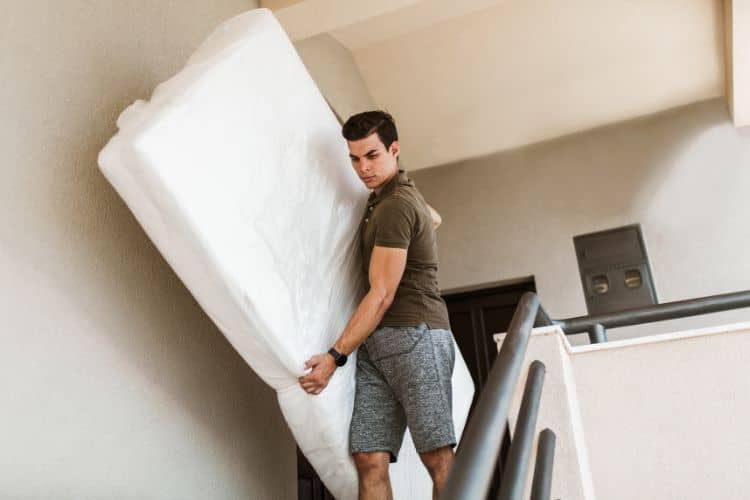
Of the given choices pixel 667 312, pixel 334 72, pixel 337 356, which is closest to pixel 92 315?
pixel 337 356

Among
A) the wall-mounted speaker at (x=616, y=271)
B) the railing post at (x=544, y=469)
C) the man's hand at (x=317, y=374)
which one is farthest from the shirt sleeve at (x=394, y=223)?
the wall-mounted speaker at (x=616, y=271)

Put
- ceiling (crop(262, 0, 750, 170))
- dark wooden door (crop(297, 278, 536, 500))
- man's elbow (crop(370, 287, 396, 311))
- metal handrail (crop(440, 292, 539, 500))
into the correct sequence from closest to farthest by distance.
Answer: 1. metal handrail (crop(440, 292, 539, 500))
2. man's elbow (crop(370, 287, 396, 311))
3. ceiling (crop(262, 0, 750, 170))
4. dark wooden door (crop(297, 278, 536, 500))

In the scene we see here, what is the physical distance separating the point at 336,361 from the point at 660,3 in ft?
8.85

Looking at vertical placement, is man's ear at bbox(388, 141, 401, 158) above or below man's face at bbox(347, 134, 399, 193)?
above

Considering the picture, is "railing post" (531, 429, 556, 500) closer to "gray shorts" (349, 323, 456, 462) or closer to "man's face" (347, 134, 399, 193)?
"gray shorts" (349, 323, 456, 462)

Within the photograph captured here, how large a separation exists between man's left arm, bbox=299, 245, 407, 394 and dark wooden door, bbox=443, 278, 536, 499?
249 cm

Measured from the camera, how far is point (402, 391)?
1.77 meters

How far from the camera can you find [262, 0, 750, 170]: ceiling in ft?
11.3

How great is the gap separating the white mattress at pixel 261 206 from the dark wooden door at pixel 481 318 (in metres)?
2.19

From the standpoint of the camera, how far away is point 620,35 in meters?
3.60

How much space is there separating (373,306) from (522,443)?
2.54 ft

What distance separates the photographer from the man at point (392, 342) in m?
1.72

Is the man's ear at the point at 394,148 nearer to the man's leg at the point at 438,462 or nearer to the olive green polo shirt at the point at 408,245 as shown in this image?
the olive green polo shirt at the point at 408,245

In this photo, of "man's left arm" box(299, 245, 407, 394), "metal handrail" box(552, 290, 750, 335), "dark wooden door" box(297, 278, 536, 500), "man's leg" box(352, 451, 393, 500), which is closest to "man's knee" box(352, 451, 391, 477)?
"man's leg" box(352, 451, 393, 500)
